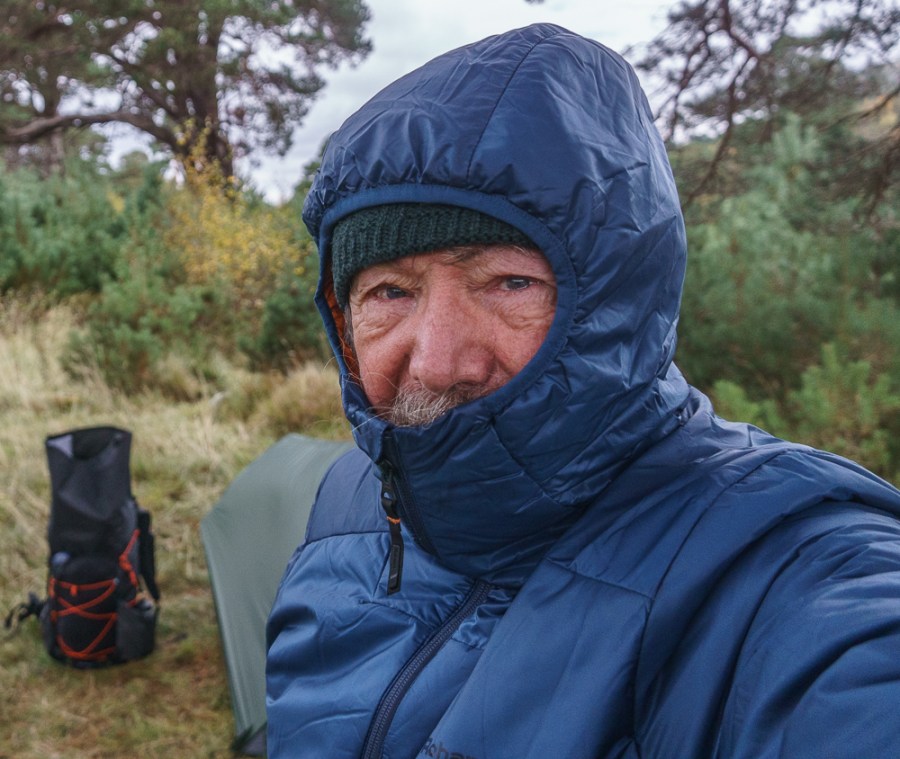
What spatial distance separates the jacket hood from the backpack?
2.89 metres

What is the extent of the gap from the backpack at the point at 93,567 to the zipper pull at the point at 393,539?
2.72 meters

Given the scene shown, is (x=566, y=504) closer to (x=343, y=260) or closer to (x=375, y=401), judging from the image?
(x=375, y=401)

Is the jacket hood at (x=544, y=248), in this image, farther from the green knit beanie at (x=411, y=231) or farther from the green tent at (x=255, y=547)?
the green tent at (x=255, y=547)

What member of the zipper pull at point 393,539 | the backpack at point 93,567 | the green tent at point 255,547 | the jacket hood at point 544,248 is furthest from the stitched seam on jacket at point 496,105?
the backpack at point 93,567

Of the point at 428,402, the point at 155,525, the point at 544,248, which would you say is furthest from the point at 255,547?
the point at 544,248

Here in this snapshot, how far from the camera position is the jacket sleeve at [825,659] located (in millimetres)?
776

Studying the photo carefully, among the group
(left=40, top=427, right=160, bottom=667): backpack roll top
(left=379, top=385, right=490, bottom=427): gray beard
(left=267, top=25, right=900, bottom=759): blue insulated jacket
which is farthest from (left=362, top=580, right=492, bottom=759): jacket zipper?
(left=40, top=427, right=160, bottom=667): backpack roll top

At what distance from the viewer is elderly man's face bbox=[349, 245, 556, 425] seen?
1185mm

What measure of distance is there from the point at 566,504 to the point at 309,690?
1.91ft

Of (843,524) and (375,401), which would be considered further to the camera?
(375,401)

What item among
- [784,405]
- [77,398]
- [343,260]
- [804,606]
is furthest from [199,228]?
[804,606]

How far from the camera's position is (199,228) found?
1009 cm

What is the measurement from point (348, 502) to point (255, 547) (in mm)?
2121

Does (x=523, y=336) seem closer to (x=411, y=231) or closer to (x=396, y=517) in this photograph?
(x=411, y=231)
